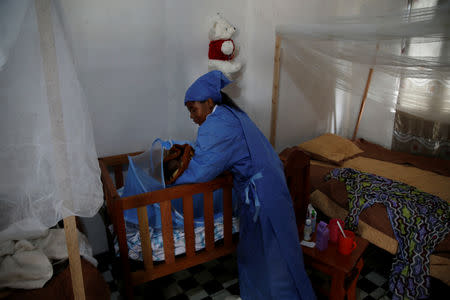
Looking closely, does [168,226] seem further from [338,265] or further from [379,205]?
[379,205]

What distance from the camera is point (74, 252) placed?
3.18ft

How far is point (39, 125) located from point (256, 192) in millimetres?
1099

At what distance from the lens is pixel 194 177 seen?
64.1 inches

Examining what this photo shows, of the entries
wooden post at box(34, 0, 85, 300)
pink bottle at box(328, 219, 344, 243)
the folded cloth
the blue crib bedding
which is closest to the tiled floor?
the blue crib bedding

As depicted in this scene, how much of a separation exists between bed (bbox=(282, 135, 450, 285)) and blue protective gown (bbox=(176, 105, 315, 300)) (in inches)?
26.3

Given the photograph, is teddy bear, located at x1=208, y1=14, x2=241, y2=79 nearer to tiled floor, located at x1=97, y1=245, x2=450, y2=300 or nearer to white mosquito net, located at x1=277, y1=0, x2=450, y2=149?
white mosquito net, located at x1=277, y1=0, x2=450, y2=149

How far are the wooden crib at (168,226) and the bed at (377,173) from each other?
31.7 inches

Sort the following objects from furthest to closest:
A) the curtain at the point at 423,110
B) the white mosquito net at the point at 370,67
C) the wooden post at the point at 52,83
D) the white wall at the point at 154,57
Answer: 1. the curtain at the point at 423,110
2. the white wall at the point at 154,57
3. the white mosquito net at the point at 370,67
4. the wooden post at the point at 52,83

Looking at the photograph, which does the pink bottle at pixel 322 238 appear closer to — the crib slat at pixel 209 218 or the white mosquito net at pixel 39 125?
the crib slat at pixel 209 218

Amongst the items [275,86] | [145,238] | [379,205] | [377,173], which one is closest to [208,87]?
[145,238]

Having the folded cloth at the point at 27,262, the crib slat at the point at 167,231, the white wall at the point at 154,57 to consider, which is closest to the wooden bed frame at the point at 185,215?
the crib slat at the point at 167,231

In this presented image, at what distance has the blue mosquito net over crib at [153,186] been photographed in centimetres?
171

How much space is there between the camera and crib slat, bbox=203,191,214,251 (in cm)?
174

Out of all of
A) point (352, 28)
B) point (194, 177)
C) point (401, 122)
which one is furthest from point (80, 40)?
point (401, 122)
